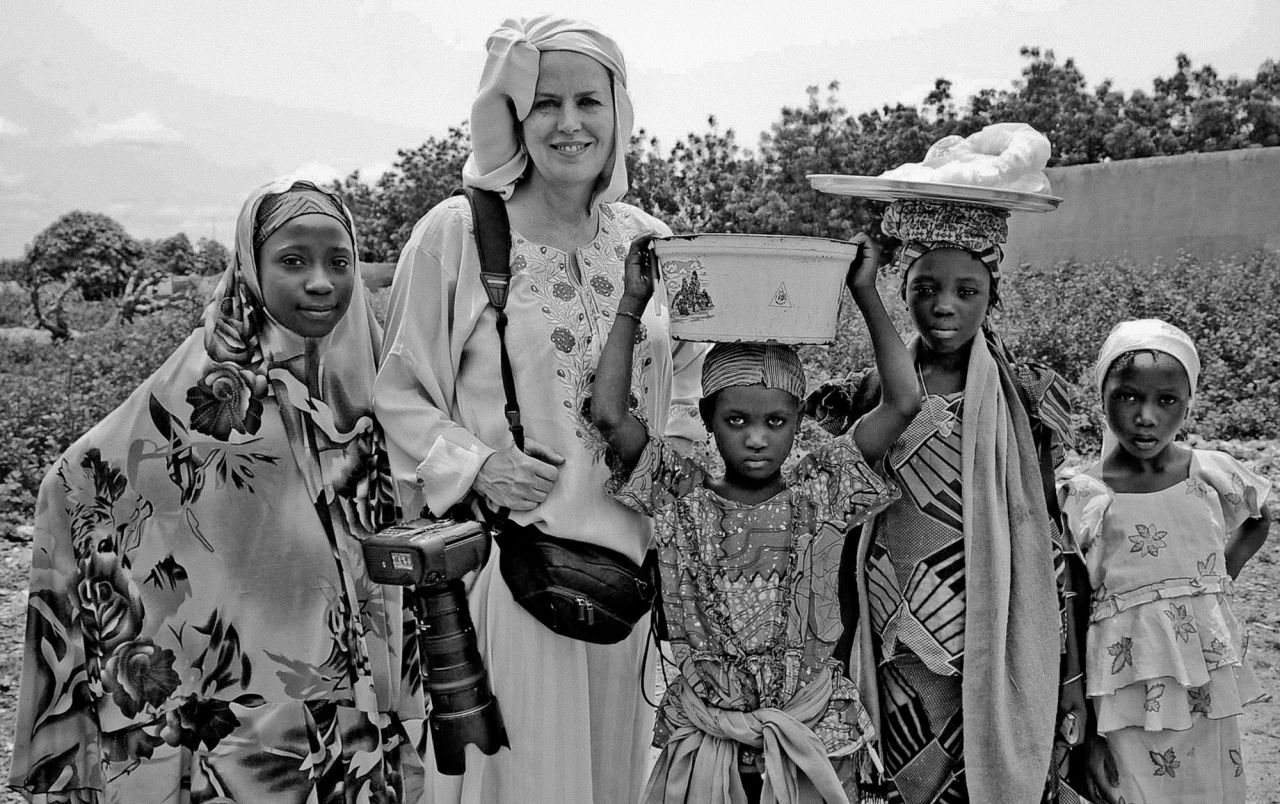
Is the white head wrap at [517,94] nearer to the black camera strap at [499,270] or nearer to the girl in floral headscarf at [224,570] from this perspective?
the black camera strap at [499,270]

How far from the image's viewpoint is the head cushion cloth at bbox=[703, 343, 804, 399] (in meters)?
2.27

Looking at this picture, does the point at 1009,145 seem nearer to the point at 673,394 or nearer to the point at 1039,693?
the point at 673,394

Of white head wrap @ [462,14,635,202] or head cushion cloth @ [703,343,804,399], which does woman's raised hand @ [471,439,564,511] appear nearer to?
head cushion cloth @ [703,343,804,399]

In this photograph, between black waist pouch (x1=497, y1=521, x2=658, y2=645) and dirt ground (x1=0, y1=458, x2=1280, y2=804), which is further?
dirt ground (x1=0, y1=458, x2=1280, y2=804)

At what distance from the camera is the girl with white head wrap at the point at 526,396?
2287 mm

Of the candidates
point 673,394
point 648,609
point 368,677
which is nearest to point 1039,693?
point 648,609

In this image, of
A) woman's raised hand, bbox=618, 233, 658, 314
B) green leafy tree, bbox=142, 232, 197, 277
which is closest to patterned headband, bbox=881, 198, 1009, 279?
woman's raised hand, bbox=618, 233, 658, 314

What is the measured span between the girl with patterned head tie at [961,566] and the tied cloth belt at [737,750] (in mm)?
338

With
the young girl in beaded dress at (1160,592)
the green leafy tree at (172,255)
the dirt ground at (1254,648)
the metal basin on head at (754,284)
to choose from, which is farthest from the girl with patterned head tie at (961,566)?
the green leafy tree at (172,255)

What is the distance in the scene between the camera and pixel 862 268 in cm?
226

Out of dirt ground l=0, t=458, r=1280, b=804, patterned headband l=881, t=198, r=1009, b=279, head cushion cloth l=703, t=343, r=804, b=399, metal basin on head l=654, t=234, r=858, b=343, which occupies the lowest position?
dirt ground l=0, t=458, r=1280, b=804

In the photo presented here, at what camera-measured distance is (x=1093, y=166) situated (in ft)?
45.8

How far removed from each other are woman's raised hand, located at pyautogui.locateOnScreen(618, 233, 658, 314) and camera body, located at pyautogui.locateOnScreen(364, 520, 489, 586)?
0.57m

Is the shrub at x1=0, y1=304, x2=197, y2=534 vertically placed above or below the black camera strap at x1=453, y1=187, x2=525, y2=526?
below
